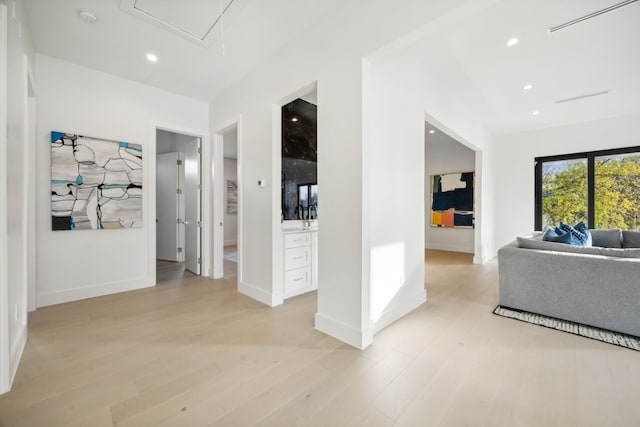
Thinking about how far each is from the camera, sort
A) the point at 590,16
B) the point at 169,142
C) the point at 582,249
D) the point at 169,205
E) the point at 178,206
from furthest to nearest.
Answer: the point at 169,142 → the point at 169,205 → the point at 178,206 → the point at 582,249 → the point at 590,16

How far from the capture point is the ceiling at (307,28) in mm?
2271

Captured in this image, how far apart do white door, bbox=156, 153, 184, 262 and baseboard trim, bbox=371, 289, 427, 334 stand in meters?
4.50

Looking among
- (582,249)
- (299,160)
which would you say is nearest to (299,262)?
(299,160)

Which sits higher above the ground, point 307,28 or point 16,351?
point 307,28

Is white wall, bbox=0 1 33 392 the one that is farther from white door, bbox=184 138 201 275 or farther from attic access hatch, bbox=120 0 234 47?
white door, bbox=184 138 201 275

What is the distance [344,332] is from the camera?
2.14 meters

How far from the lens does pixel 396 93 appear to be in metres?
2.60

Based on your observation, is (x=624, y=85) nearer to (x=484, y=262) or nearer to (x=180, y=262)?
(x=484, y=262)

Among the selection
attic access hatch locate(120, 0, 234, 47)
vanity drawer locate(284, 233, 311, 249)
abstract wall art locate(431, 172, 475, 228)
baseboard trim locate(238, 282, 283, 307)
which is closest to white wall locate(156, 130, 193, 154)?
attic access hatch locate(120, 0, 234, 47)

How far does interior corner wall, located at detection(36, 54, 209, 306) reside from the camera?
2906 millimetres

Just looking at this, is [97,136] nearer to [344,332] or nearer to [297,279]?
[297,279]

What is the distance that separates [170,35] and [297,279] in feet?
9.57

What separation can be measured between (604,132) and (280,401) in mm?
7396

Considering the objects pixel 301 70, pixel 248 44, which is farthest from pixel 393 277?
pixel 248 44
